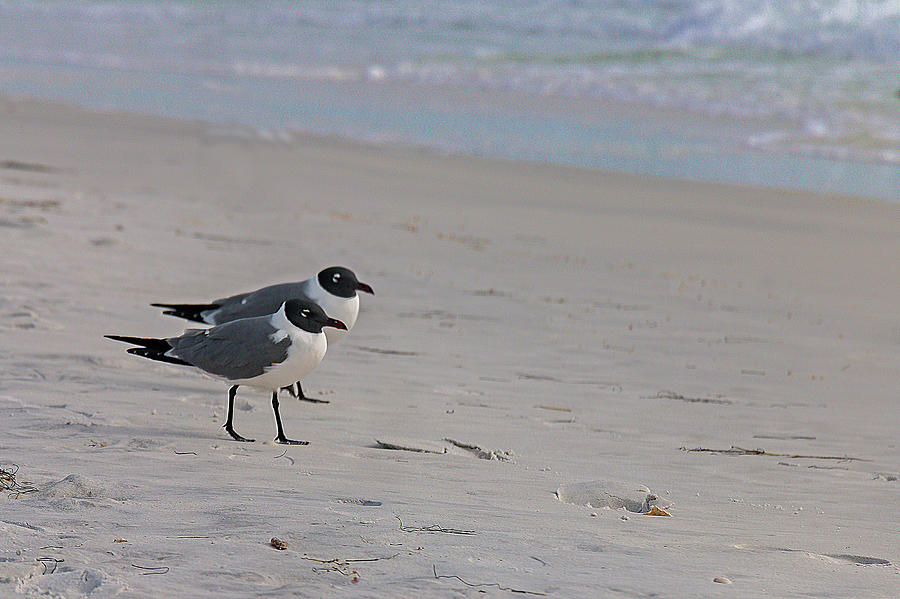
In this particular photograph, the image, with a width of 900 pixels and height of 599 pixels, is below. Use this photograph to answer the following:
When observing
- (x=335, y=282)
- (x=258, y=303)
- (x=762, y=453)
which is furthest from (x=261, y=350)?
(x=762, y=453)

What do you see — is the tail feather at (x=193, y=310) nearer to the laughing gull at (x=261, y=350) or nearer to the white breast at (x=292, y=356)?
the laughing gull at (x=261, y=350)

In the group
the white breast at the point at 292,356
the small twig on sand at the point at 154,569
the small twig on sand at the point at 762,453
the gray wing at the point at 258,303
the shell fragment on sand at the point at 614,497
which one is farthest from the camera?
the gray wing at the point at 258,303

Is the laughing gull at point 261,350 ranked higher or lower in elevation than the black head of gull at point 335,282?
lower

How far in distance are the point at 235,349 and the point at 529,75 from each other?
1851 centimetres

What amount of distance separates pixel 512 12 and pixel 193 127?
69.1 ft

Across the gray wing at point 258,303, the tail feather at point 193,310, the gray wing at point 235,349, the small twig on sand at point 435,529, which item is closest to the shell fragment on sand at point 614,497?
the small twig on sand at point 435,529

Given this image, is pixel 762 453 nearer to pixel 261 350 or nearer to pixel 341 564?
pixel 261 350

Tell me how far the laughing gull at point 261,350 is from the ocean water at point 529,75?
8710 mm

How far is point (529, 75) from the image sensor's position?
72.1 feet

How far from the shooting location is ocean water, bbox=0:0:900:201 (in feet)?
46.7

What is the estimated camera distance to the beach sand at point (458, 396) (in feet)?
9.40

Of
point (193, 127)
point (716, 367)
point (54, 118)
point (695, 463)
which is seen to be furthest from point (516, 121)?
point (695, 463)

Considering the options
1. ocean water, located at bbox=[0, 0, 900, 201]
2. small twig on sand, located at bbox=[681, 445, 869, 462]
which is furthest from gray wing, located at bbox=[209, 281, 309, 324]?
ocean water, located at bbox=[0, 0, 900, 201]

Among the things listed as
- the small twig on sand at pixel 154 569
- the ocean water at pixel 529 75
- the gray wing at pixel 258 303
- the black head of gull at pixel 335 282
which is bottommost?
the small twig on sand at pixel 154 569
